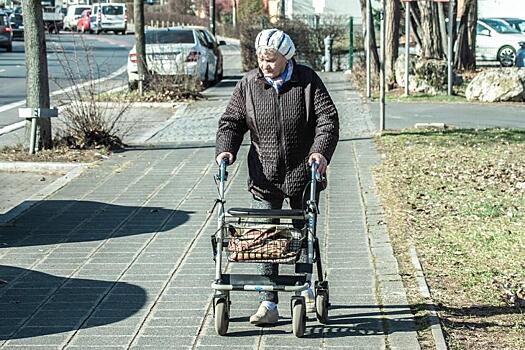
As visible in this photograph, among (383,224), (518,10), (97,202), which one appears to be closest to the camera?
(383,224)

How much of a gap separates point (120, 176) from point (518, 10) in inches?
1824

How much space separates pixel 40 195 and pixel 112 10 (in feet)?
199

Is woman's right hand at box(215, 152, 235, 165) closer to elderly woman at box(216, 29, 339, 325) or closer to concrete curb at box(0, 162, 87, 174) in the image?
elderly woman at box(216, 29, 339, 325)

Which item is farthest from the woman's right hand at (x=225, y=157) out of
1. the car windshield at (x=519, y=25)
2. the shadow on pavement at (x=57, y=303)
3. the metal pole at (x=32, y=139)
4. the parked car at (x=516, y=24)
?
the car windshield at (x=519, y=25)

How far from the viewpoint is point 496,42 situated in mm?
37281

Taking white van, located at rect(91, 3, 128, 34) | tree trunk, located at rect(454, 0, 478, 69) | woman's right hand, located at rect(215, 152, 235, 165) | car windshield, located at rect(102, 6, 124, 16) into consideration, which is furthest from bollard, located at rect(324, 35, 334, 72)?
car windshield, located at rect(102, 6, 124, 16)

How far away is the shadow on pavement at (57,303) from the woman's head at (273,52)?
175 centimetres

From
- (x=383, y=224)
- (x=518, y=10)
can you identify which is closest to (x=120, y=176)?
(x=383, y=224)

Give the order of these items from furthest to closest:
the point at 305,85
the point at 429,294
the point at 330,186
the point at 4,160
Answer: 1. the point at 4,160
2. the point at 330,186
3. the point at 429,294
4. the point at 305,85

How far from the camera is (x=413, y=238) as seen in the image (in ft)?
28.2

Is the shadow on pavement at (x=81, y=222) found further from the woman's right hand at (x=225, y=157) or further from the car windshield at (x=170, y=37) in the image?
the car windshield at (x=170, y=37)

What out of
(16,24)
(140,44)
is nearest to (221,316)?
(140,44)

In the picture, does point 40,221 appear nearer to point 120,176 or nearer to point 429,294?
point 120,176

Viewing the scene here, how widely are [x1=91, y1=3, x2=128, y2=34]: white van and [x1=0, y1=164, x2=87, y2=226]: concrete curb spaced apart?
58.2 m
